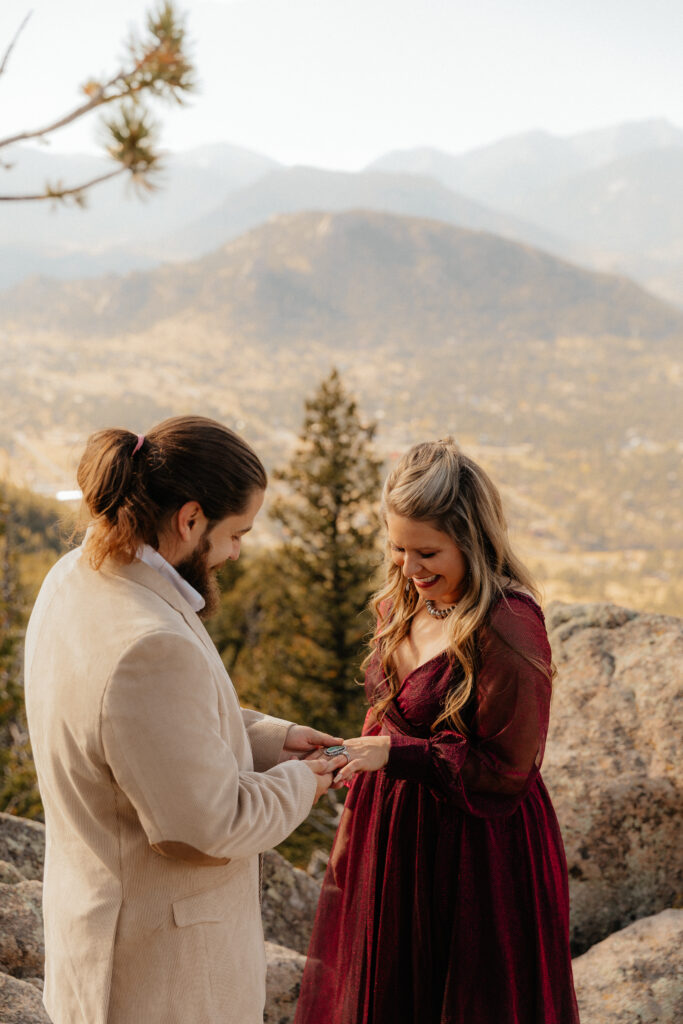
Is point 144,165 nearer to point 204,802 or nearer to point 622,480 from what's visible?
point 204,802

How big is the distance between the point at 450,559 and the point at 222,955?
1346 mm

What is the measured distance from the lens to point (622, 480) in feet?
406

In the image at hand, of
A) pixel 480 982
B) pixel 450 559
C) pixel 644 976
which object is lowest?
pixel 644 976

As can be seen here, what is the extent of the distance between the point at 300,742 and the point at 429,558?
2.38 feet

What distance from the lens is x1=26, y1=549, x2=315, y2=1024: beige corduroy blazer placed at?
176cm

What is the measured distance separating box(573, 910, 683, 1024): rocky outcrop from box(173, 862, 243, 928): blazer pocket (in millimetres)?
2023

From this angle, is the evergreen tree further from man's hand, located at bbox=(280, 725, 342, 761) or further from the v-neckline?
man's hand, located at bbox=(280, 725, 342, 761)

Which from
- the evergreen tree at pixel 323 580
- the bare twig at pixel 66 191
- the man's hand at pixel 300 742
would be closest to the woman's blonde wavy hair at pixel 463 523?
the man's hand at pixel 300 742

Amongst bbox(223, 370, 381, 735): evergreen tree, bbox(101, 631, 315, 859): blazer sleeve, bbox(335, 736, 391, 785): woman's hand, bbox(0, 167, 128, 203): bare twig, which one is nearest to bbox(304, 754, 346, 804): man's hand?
bbox(335, 736, 391, 785): woman's hand

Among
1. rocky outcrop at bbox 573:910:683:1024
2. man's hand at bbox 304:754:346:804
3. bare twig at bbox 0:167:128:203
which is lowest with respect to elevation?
rocky outcrop at bbox 573:910:683:1024

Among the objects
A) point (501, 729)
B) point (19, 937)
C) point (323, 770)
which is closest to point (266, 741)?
point (323, 770)

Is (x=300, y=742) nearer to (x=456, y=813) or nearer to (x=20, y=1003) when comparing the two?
(x=456, y=813)

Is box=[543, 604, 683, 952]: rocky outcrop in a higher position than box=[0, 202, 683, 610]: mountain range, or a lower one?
lower

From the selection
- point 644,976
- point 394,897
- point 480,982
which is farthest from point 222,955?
point 644,976
